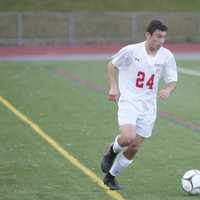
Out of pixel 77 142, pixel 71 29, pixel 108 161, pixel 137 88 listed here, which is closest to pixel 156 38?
pixel 137 88

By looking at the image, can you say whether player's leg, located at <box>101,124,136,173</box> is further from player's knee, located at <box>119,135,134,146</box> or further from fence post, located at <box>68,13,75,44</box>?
fence post, located at <box>68,13,75,44</box>

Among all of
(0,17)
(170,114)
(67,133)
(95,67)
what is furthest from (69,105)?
(0,17)

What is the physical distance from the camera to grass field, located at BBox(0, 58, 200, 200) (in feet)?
37.6

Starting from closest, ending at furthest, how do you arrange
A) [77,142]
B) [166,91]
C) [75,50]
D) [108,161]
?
[166,91] → [108,161] → [77,142] → [75,50]

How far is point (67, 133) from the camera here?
53.6ft

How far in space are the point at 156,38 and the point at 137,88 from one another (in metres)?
0.68

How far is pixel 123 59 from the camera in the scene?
37.6 feet

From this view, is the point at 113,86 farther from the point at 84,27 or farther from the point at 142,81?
the point at 84,27

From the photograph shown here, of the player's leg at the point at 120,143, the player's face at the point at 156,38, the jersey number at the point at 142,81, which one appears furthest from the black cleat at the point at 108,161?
the player's face at the point at 156,38

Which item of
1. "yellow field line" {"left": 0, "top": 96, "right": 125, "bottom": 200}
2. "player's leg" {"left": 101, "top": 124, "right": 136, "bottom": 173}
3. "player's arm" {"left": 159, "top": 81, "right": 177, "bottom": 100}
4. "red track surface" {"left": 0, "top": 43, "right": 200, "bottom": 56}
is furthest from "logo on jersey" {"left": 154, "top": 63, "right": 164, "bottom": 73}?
"red track surface" {"left": 0, "top": 43, "right": 200, "bottom": 56}

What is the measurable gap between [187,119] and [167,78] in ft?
22.6

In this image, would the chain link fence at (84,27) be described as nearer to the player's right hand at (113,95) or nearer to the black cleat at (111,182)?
the black cleat at (111,182)

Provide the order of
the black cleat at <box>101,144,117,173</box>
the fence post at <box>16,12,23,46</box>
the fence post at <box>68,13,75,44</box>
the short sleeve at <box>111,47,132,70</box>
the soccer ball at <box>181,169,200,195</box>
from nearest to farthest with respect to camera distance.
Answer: the soccer ball at <box>181,169,200,195</box>, the short sleeve at <box>111,47,132,70</box>, the black cleat at <box>101,144,117,173</box>, the fence post at <box>16,12,23,46</box>, the fence post at <box>68,13,75,44</box>

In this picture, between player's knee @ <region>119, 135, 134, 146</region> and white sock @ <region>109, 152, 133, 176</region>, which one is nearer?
player's knee @ <region>119, 135, 134, 146</region>
